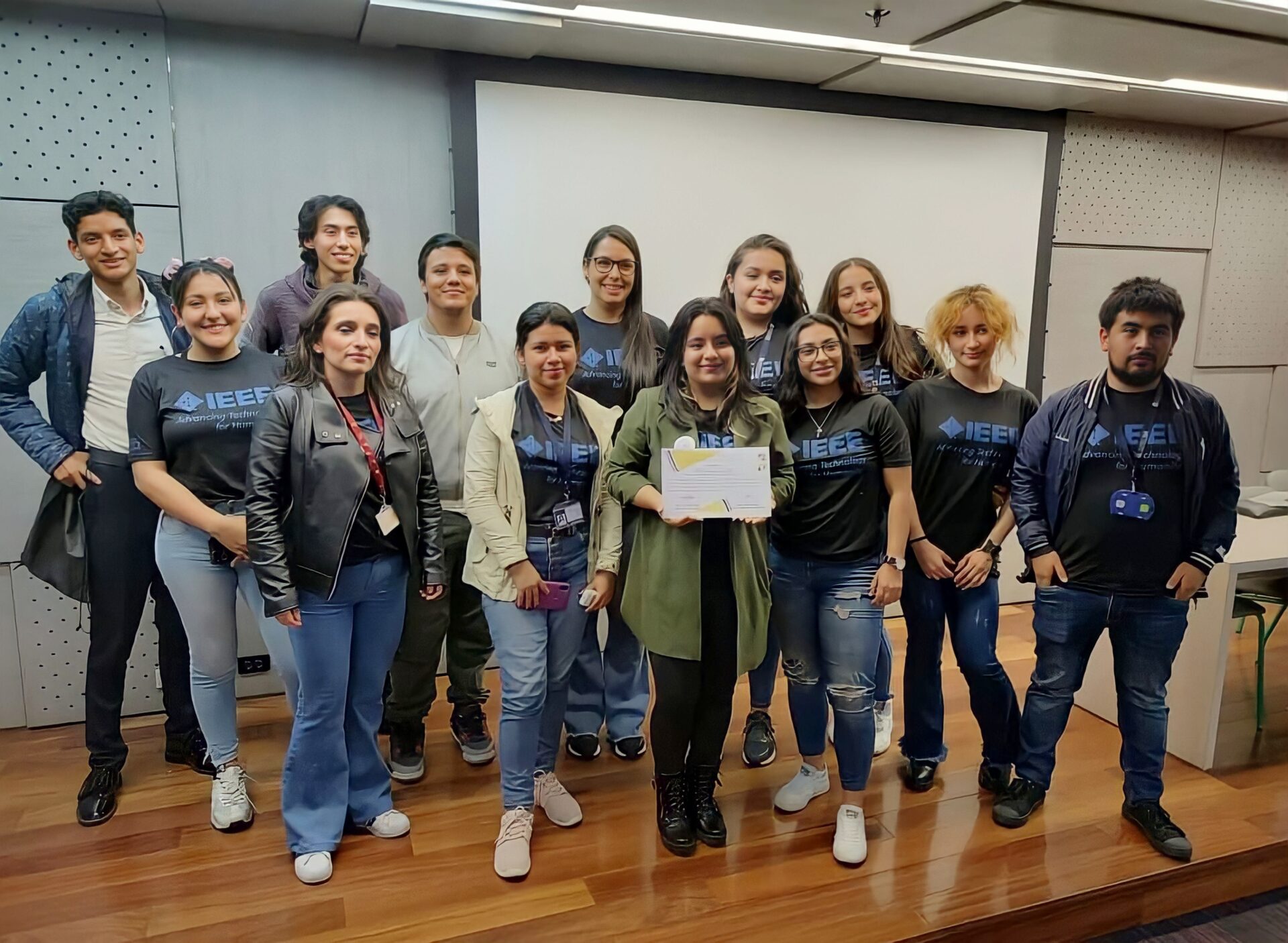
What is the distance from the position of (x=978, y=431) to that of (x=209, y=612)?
7.06 ft

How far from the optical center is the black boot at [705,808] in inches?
91.5

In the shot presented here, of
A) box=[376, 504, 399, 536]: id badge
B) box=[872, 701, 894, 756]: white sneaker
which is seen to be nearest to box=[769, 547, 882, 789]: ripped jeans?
box=[872, 701, 894, 756]: white sneaker

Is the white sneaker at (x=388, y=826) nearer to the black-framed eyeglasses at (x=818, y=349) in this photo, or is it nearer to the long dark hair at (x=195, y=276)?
the long dark hair at (x=195, y=276)

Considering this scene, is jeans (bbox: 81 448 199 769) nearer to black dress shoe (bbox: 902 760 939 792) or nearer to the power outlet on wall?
the power outlet on wall

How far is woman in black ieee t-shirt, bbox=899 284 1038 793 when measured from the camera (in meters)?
2.35

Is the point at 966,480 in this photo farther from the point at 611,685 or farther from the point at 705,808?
the point at 611,685

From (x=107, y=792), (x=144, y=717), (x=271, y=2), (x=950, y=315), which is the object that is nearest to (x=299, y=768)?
(x=107, y=792)

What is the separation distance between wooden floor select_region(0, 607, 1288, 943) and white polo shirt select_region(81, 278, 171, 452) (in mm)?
1103

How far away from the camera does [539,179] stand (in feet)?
10.9

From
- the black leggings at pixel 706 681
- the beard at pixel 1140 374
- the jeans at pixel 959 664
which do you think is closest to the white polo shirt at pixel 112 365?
the black leggings at pixel 706 681

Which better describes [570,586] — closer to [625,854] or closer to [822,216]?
[625,854]

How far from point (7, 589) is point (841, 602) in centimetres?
284

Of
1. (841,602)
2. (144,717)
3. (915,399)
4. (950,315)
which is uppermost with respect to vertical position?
(950,315)

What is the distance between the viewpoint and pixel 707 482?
79.5 inches
